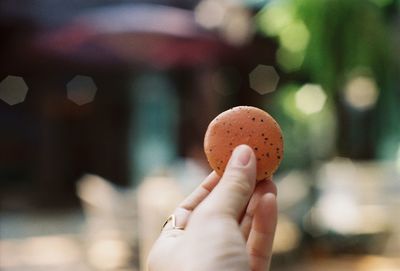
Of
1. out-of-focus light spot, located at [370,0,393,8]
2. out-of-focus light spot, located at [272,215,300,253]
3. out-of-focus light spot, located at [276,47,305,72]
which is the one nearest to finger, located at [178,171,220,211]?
out-of-focus light spot, located at [370,0,393,8]

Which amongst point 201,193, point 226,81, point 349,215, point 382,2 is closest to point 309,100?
point 349,215

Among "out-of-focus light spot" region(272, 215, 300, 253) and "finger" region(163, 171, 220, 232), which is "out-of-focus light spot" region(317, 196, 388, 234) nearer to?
"out-of-focus light spot" region(272, 215, 300, 253)

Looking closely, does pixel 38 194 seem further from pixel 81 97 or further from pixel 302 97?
pixel 302 97

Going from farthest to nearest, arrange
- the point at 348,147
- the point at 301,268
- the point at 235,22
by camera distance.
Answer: the point at 348,147 < the point at 235,22 < the point at 301,268

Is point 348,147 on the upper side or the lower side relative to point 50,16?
lower

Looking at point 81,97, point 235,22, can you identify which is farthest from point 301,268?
point 81,97
